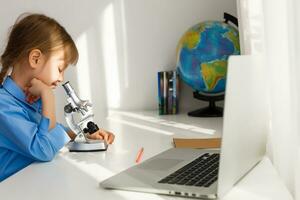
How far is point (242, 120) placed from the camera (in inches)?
37.0

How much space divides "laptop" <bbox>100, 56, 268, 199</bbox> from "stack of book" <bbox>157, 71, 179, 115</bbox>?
2.93 feet

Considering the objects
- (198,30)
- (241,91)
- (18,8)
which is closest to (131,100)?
(198,30)

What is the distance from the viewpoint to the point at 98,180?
1053mm

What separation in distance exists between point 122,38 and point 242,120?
1.38 metres

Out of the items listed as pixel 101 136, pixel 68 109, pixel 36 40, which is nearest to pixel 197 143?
pixel 101 136

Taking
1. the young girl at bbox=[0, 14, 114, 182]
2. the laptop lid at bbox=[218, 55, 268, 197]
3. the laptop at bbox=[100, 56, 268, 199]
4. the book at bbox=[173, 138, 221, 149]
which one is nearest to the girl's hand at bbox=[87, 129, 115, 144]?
the young girl at bbox=[0, 14, 114, 182]

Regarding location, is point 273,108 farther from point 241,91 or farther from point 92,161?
point 92,161

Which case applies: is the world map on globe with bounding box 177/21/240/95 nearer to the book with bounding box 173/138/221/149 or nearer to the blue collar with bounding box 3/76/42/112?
the book with bounding box 173/138/221/149

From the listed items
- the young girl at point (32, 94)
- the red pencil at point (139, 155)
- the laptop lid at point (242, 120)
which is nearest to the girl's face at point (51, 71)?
the young girl at point (32, 94)

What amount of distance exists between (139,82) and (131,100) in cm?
10

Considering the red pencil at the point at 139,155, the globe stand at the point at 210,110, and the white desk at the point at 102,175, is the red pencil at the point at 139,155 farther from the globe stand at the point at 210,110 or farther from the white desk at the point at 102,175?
the globe stand at the point at 210,110

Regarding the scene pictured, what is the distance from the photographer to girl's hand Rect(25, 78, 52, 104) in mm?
1497

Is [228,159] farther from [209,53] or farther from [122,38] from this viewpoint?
[122,38]

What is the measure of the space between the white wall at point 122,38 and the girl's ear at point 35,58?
69 cm
